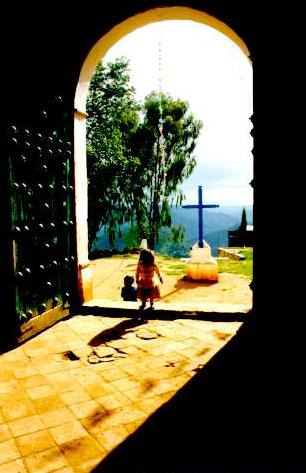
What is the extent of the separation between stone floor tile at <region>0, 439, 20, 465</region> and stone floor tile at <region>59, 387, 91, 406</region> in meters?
0.58

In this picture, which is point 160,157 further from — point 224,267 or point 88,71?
point 88,71

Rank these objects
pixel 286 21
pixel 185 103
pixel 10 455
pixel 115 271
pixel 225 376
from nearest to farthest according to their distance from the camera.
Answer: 1. pixel 10 455
2. pixel 225 376
3. pixel 286 21
4. pixel 115 271
5. pixel 185 103

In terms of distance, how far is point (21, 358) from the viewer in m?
3.96

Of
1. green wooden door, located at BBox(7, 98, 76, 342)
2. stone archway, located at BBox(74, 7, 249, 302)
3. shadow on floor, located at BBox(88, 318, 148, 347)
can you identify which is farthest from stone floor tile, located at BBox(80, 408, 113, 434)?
stone archway, located at BBox(74, 7, 249, 302)

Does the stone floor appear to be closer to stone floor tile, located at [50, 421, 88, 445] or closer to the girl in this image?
stone floor tile, located at [50, 421, 88, 445]

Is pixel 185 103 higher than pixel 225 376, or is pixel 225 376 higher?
pixel 185 103

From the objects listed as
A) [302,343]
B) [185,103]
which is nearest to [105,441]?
[302,343]

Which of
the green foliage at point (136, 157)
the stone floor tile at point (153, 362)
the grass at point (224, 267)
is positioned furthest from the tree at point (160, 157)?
the stone floor tile at point (153, 362)

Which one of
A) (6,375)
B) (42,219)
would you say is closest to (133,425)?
A: (6,375)

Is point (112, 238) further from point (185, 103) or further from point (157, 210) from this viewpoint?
point (185, 103)

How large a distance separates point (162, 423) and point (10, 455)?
1037mm

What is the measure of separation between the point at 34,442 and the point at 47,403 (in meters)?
0.52

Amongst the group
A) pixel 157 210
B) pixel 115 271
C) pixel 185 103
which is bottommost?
pixel 115 271

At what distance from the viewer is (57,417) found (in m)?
2.83
